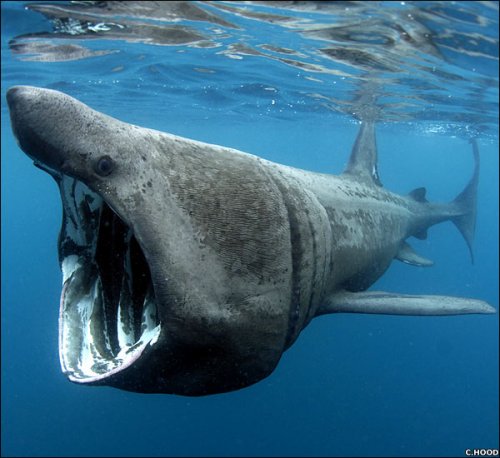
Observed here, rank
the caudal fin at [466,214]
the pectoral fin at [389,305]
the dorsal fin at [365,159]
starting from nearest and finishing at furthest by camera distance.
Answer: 1. the pectoral fin at [389,305]
2. the dorsal fin at [365,159]
3. the caudal fin at [466,214]

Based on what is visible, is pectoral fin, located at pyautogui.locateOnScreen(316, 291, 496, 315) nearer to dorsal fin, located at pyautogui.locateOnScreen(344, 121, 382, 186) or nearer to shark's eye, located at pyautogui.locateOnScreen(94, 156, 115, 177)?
shark's eye, located at pyautogui.locateOnScreen(94, 156, 115, 177)

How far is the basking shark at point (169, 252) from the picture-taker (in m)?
2.41

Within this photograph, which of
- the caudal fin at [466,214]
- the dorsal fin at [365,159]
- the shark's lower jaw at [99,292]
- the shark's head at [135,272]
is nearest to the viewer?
the shark's head at [135,272]

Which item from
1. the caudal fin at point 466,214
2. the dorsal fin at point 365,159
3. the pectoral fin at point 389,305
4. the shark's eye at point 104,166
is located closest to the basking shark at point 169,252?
the shark's eye at point 104,166

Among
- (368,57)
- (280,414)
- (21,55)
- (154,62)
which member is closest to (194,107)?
(154,62)

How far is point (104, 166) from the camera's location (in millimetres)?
2416

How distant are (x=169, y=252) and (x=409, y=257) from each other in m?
6.49

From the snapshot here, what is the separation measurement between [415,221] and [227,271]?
665 centimetres

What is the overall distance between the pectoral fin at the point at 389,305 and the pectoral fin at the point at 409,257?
293 cm

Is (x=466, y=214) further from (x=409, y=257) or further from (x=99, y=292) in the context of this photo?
(x=99, y=292)

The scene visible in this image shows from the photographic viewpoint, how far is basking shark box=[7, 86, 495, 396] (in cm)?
241

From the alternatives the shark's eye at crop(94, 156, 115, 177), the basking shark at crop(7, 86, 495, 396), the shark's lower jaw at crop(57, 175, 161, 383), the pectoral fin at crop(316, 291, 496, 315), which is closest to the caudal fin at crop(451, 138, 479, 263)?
the pectoral fin at crop(316, 291, 496, 315)

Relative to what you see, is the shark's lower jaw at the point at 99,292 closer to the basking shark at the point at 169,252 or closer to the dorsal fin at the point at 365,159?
the basking shark at the point at 169,252

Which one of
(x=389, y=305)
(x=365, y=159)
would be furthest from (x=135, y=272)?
(x=365, y=159)
